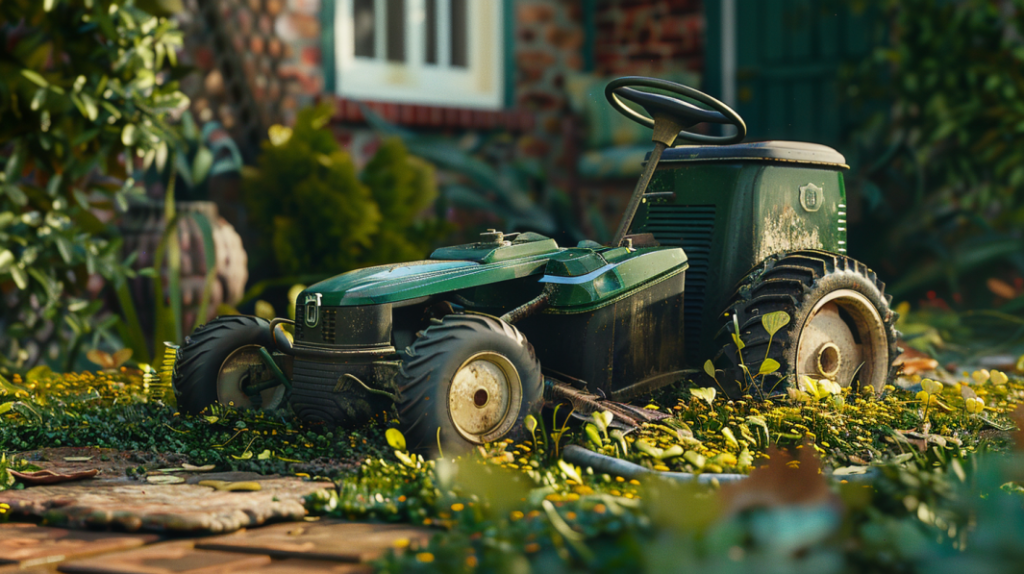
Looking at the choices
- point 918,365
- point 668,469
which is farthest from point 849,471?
point 918,365

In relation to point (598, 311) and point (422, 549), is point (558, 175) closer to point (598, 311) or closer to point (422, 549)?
point (598, 311)

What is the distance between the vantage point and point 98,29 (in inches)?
182

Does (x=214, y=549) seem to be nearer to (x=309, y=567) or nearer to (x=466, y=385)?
(x=309, y=567)

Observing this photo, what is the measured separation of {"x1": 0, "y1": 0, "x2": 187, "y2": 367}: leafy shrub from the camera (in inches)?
177

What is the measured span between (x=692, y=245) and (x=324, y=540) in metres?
1.94

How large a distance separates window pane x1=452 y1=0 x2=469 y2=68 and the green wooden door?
1.79m

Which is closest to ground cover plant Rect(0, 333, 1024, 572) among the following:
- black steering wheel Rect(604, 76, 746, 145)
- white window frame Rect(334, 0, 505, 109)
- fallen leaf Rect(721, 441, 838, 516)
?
fallen leaf Rect(721, 441, 838, 516)

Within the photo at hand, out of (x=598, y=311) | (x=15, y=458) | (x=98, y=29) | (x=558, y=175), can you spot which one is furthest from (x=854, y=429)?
(x=558, y=175)

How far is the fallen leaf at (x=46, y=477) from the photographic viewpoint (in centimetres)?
289

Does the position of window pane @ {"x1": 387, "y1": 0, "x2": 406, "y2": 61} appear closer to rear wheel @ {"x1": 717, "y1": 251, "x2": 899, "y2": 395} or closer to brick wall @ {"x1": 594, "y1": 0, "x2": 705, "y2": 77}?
brick wall @ {"x1": 594, "y1": 0, "x2": 705, "y2": 77}

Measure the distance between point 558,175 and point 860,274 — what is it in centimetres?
465

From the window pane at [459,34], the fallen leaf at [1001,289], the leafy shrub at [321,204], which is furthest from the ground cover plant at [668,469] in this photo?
the window pane at [459,34]

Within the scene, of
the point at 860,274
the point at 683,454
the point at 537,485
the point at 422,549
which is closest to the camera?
the point at 422,549

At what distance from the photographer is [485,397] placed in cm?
304
